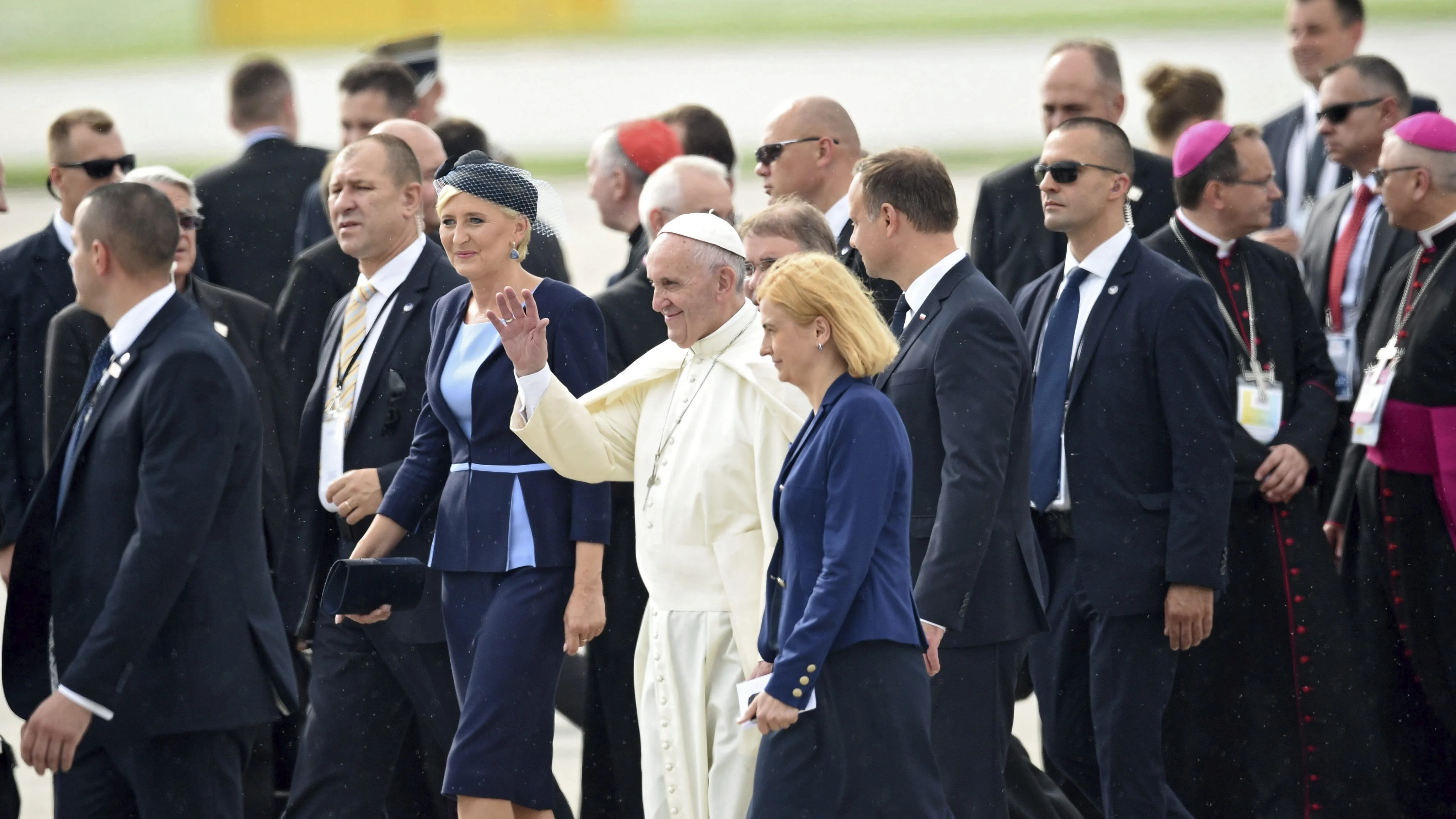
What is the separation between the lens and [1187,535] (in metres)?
5.01

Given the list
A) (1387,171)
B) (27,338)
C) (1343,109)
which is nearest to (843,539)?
(1387,171)

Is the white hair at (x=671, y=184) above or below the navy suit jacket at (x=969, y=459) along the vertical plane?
above

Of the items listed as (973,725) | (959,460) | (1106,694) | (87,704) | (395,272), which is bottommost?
(1106,694)

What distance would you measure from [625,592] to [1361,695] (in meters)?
2.28

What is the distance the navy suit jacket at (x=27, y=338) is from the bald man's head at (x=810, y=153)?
250 cm

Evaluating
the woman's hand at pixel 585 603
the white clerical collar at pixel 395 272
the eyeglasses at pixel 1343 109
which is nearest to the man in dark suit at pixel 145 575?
the woman's hand at pixel 585 603

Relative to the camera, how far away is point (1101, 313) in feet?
17.0

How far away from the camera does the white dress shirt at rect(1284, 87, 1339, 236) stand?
303 inches

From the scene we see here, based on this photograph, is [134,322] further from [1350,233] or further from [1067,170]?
[1350,233]

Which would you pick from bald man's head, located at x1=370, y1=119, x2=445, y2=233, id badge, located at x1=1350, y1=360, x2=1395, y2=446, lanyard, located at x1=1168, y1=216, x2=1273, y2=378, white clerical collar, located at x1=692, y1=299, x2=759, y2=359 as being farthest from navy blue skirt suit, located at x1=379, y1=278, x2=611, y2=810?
id badge, located at x1=1350, y1=360, x2=1395, y2=446

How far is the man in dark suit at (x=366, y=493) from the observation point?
5.06 metres

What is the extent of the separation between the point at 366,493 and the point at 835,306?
1.72 m

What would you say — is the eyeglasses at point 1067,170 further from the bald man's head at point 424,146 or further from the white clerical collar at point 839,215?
the bald man's head at point 424,146

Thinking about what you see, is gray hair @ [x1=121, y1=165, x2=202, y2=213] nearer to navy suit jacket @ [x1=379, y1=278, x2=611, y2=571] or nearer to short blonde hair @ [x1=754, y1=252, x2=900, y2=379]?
navy suit jacket @ [x1=379, y1=278, x2=611, y2=571]
